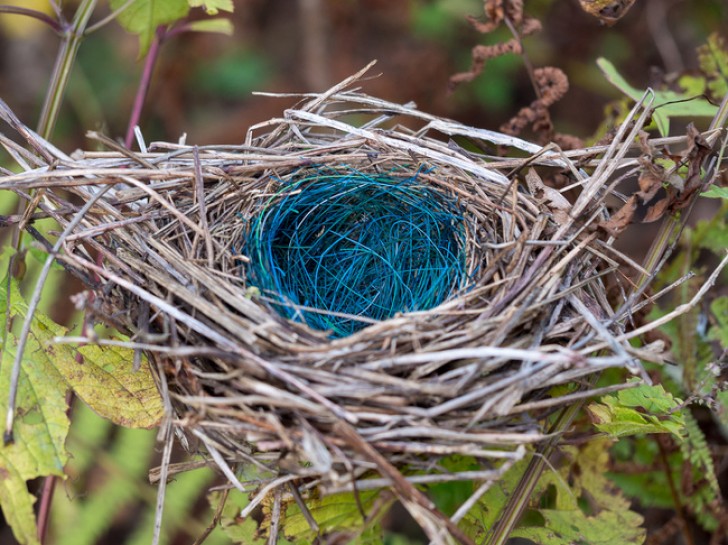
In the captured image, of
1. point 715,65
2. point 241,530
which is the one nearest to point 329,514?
point 241,530

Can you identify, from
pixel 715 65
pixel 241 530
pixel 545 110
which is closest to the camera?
pixel 241 530

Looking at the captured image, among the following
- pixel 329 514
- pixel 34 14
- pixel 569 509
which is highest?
pixel 34 14

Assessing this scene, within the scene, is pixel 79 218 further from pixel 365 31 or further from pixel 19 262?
pixel 365 31

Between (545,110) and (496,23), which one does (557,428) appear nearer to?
(545,110)

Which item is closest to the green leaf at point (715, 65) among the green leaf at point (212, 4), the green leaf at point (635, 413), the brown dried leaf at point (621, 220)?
the brown dried leaf at point (621, 220)

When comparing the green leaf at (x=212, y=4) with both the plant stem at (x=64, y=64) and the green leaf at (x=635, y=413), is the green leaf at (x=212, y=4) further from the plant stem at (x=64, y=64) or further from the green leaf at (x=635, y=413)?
the green leaf at (x=635, y=413)
